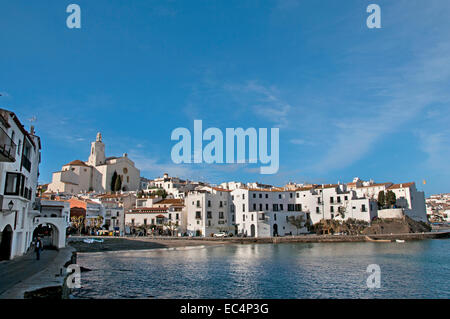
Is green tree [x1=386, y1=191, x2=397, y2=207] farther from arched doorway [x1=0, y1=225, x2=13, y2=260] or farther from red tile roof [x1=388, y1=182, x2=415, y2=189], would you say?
arched doorway [x1=0, y1=225, x2=13, y2=260]

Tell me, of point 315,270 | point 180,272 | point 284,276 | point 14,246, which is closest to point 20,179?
point 14,246

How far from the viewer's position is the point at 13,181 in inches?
822

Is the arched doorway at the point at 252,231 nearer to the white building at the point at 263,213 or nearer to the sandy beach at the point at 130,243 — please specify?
the white building at the point at 263,213

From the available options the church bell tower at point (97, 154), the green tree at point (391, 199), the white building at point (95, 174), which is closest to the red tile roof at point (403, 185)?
the green tree at point (391, 199)

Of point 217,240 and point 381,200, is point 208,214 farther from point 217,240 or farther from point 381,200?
point 381,200

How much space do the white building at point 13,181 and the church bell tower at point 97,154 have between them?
107078mm

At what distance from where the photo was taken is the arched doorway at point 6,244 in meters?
22.5

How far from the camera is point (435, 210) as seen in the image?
7549 inches

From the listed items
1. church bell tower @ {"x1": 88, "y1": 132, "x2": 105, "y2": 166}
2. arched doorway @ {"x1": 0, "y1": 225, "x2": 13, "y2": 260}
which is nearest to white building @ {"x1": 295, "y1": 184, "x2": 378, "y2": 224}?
arched doorway @ {"x1": 0, "y1": 225, "x2": 13, "y2": 260}

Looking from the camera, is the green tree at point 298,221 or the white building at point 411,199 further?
the white building at point 411,199

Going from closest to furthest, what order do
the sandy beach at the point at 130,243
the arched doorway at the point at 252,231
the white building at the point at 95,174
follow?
1. the sandy beach at the point at 130,243
2. the arched doorway at the point at 252,231
3. the white building at the point at 95,174

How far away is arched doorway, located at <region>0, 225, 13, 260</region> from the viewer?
22516 mm

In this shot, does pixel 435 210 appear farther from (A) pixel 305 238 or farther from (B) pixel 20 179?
(B) pixel 20 179
